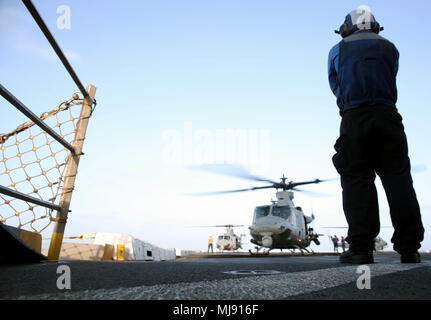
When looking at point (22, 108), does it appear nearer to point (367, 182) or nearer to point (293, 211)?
point (367, 182)

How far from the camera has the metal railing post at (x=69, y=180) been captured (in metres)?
3.05

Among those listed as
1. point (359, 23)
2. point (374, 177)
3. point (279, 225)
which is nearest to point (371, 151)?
point (374, 177)

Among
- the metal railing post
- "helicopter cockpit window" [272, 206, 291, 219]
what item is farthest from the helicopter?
the metal railing post

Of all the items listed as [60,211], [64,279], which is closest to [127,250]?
[60,211]

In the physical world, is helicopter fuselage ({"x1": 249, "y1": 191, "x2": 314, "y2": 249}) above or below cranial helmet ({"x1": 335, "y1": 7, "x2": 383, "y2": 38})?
below

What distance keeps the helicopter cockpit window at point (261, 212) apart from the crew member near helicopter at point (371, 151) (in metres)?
10.3

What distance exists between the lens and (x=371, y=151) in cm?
269

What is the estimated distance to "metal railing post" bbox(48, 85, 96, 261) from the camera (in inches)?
120

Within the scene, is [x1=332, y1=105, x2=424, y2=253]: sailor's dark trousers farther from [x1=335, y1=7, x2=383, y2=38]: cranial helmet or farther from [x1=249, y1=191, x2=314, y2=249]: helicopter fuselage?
[x1=249, y1=191, x2=314, y2=249]: helicopter fuselage

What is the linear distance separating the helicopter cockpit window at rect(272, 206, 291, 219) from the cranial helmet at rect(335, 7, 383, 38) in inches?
402

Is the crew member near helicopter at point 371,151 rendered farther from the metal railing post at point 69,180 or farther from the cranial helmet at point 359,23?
the metal railing post at point 69,180

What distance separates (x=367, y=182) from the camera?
266cm

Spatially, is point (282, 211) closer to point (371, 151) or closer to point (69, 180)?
point (371, 151)

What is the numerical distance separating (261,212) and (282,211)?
2.66ft
